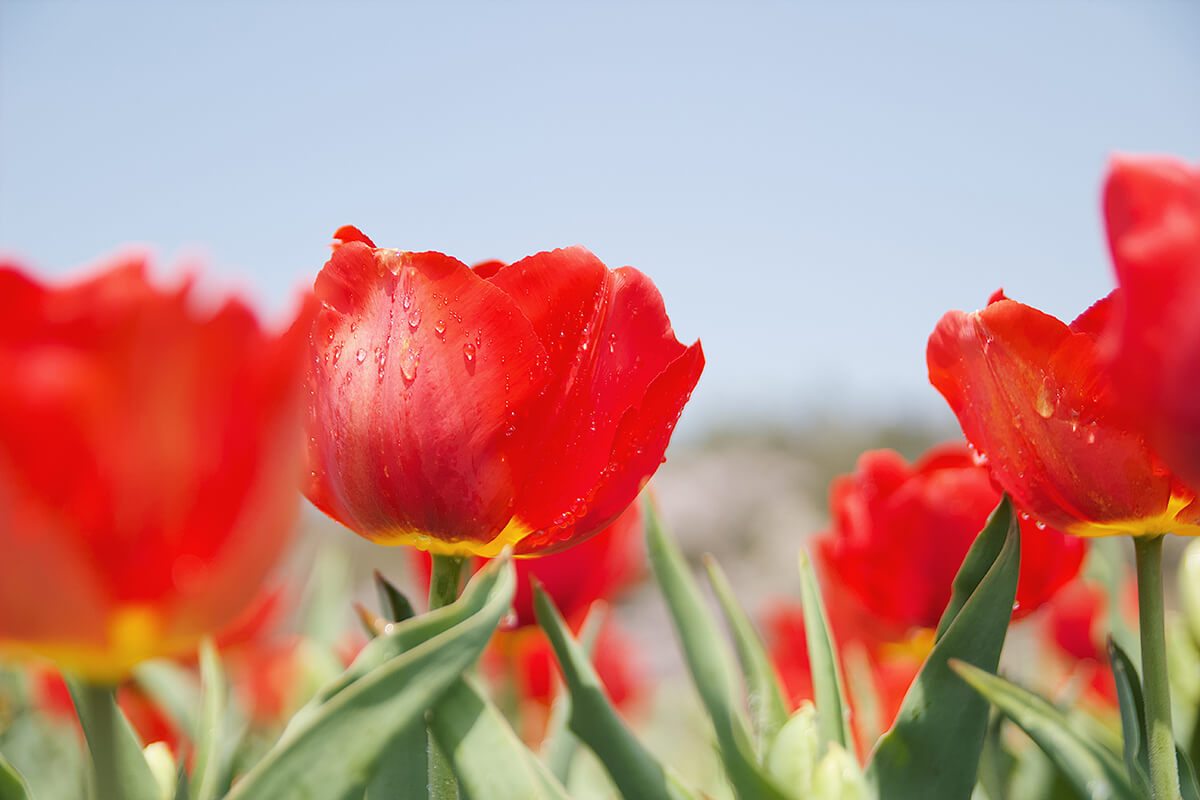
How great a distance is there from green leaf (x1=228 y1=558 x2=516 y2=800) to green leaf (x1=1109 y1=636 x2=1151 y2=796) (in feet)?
1.25

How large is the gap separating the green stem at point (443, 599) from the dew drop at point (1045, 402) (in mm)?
310

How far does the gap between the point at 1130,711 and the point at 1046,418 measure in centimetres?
18

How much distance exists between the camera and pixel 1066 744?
0.42m

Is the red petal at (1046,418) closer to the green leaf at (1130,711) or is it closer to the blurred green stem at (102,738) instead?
the green leaf at (1130,711)

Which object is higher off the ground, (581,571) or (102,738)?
(102,738)

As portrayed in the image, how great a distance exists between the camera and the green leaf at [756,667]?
59 centimetres

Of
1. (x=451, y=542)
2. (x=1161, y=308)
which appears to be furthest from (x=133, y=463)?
(x=1161, y=308)

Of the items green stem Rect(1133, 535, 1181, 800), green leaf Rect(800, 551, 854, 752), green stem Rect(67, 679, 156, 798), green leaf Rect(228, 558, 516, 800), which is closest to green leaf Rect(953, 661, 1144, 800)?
green stem Rect(1133, 535, 1181, 800)

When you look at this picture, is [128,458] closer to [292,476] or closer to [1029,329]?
[292,476]

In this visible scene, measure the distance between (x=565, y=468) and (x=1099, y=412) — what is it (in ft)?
0.87

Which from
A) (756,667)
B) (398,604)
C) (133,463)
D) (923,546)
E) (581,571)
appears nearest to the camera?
(133,463)

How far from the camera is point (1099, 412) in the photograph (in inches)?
17.2

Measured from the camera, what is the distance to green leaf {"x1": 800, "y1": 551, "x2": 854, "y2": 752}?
533 mm

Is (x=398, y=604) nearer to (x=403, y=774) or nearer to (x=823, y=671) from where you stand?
(x=403, y=774)
